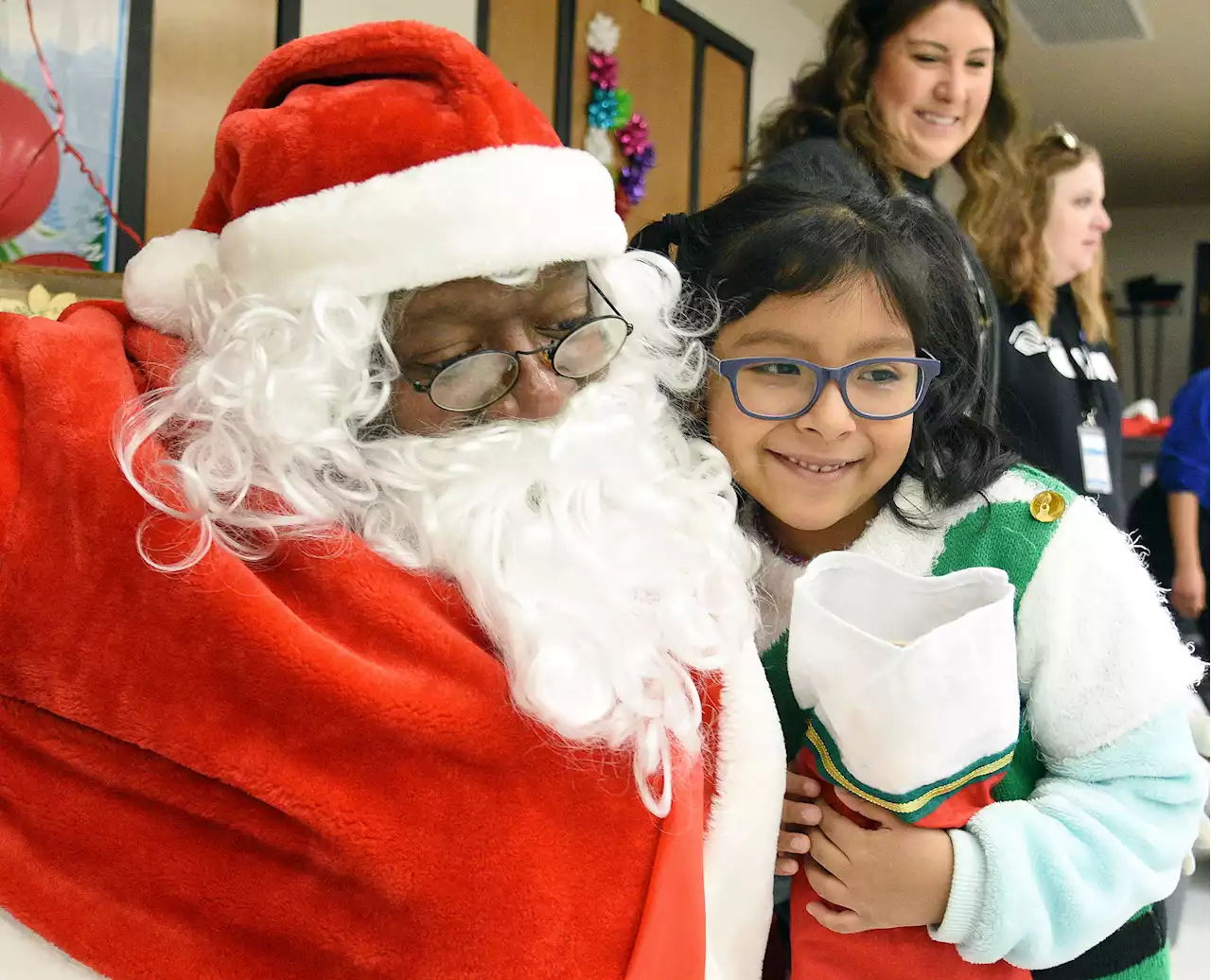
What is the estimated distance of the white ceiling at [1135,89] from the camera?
4.87 metres

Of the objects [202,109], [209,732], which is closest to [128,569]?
[209,732]

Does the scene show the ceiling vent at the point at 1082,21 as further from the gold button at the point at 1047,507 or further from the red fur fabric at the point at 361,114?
the red fur fabric at the point at 361,114

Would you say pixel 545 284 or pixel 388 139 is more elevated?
pixel 388 139

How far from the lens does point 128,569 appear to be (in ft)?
2.51

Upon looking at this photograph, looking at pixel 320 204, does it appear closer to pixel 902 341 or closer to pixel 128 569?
pixel 128 569

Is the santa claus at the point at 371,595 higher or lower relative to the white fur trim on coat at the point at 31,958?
higher

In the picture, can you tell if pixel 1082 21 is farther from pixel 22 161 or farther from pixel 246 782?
pixel 246 782

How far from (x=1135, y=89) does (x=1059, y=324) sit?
4387mm

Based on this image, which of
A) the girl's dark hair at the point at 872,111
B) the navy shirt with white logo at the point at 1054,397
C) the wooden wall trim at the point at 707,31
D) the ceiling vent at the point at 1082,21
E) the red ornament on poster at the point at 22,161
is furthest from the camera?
the ceiling vent at the point at 1082,21

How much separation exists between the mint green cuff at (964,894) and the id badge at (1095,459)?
5.03ft

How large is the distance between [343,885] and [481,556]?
0.95 ft

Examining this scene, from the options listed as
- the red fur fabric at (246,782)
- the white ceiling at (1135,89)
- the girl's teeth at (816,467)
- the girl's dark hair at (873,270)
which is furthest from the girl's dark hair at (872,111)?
the white ceiling at (1135,89)

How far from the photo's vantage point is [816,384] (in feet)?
3.63

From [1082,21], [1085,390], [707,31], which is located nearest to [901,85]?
[1085,390]
